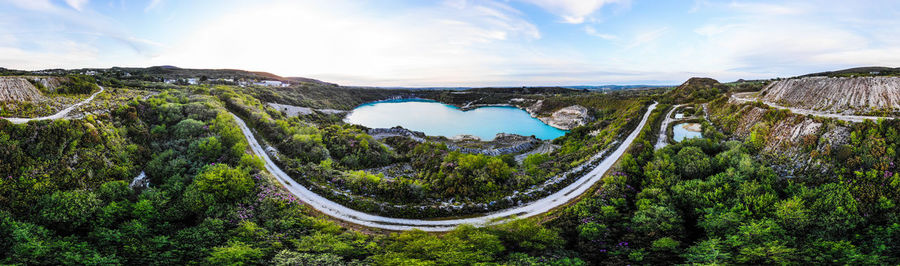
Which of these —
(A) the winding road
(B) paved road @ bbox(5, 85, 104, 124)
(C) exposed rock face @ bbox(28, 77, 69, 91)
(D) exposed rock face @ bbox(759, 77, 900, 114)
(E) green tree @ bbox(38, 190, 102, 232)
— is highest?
(C) exposed rock face @ bbox(28, 77, 69, 91)

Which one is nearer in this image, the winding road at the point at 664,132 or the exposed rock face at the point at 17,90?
the exposed rock face at the point at 17,90

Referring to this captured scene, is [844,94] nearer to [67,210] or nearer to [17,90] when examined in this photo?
[67,210]

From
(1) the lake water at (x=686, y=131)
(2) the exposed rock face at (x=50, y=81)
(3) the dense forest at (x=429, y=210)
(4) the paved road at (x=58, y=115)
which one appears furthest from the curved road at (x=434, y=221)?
(2) the exposed rock face at (x=50, y=81)

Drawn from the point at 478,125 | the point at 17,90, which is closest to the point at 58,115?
the point at 17,90

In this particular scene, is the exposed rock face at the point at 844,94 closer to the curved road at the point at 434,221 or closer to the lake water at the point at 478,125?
the curved road at the point at 434,221

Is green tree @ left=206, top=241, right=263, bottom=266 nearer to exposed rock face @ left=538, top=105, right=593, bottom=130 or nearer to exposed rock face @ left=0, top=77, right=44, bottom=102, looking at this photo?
exposed rock face @ left=0, top=77, right=44, bottom=102

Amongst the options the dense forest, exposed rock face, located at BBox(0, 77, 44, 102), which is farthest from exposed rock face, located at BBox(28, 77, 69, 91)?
the dense forest
